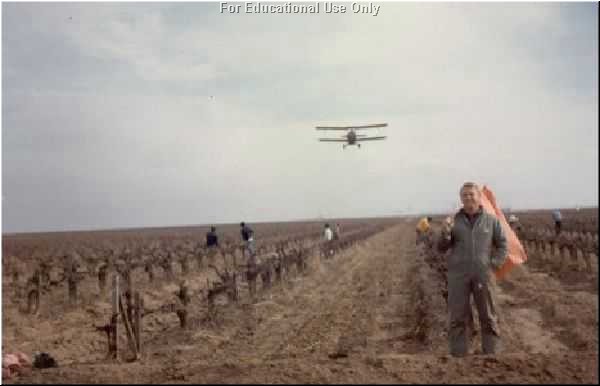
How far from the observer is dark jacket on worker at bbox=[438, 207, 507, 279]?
5938 mm

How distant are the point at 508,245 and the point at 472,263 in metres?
1.22

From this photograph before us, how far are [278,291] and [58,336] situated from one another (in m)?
7.08

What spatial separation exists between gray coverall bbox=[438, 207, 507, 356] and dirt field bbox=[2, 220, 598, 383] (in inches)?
22.2

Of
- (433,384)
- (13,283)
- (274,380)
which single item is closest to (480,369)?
(433,384)

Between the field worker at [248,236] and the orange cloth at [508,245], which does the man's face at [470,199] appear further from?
the field worker at [248,236]

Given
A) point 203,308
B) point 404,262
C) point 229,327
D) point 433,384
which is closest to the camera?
point 433,384

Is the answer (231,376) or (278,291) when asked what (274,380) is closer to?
(231,376)

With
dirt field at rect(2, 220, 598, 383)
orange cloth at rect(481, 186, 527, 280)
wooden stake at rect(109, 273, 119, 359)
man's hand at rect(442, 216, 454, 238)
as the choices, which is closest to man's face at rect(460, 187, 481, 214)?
man's hand at rect(442, 216, 454, 238)

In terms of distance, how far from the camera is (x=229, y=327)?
1216 centimetres

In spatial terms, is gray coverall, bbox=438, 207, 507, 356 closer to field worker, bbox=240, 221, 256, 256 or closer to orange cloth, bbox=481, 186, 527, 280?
orange cloth, bbox=481, 186, 527, 280

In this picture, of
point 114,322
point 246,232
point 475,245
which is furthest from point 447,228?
point 246,232

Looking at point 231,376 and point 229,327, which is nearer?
point 231,376

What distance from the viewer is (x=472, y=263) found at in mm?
5945

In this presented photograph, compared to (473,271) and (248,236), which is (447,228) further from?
(248,236)
